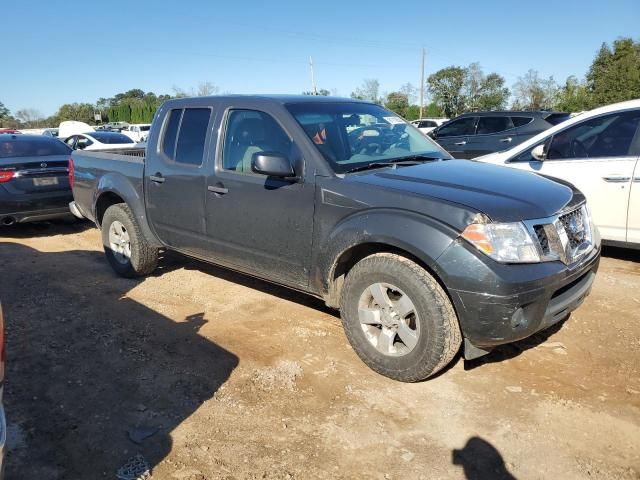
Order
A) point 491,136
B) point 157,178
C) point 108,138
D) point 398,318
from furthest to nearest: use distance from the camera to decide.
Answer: point 108,138 < point 491,136 < point 157,178 < point 398,318

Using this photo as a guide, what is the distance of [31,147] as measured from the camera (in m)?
8.23

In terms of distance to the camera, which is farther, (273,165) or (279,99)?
(279,99)

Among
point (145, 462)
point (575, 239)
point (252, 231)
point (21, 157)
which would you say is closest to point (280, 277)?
point (252, 231)

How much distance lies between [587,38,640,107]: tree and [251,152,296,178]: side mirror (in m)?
32.5

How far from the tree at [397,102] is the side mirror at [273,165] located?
45573mm

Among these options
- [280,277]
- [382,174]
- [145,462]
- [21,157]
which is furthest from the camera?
[21,157]

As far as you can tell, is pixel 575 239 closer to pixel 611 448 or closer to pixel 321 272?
pixel 611 448

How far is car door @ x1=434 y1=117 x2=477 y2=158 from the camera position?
36.3 feet

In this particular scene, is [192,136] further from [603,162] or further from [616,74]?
[616,74]

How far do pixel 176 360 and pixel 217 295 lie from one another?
1.37 m

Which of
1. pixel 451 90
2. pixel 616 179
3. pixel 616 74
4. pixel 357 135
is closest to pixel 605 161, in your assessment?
pixel 616 179

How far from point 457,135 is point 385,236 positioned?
9069mm

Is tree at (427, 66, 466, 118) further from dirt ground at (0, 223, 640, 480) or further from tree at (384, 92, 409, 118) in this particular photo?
dirt ground at (0, 223, 640, 480)

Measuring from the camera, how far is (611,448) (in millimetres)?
2752
